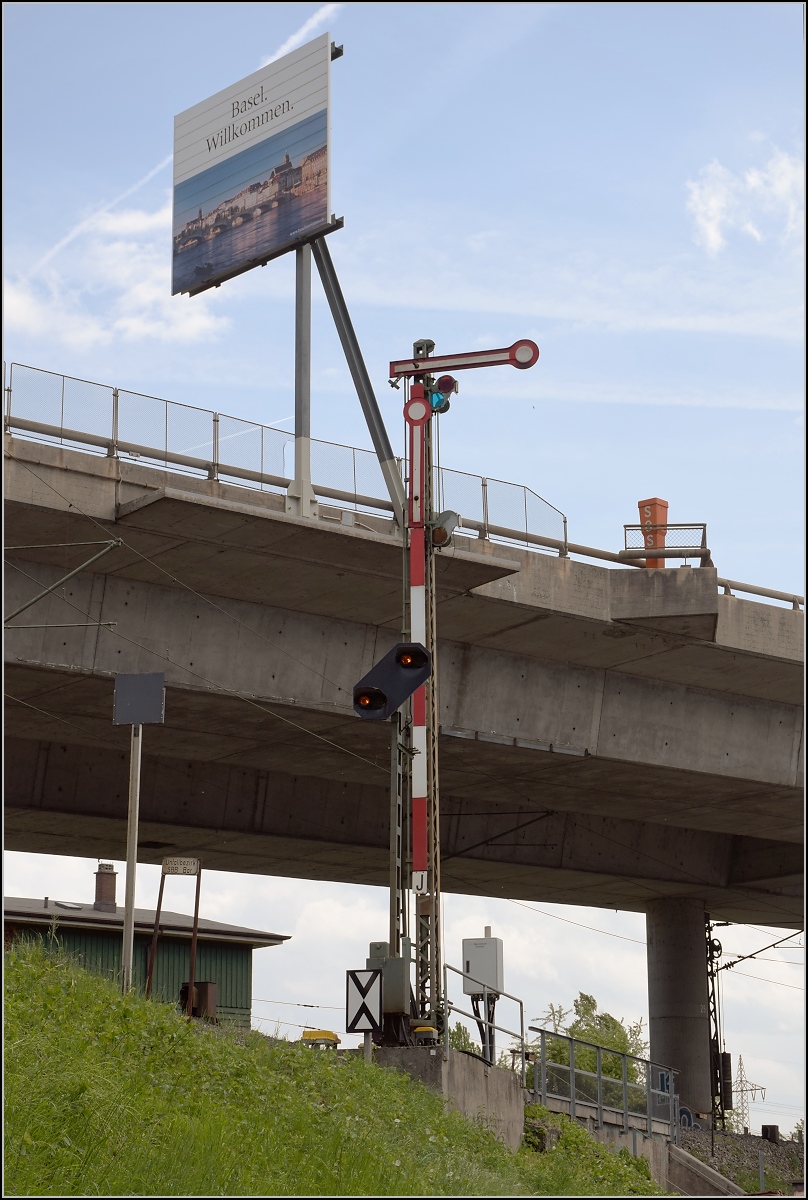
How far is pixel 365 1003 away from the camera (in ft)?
55.3

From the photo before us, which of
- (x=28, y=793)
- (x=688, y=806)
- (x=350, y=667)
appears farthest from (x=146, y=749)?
(x=688, y=806)

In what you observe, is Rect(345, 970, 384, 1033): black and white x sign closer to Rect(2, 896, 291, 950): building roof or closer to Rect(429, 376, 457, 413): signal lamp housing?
Rect(429, 376, 457, 413): signal lamp housing

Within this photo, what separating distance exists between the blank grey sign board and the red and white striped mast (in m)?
3.51

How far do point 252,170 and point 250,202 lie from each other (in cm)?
83

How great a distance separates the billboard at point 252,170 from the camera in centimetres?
3244

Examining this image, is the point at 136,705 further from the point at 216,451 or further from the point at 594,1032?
the point at 594,1032

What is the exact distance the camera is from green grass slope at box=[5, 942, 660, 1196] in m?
10.6

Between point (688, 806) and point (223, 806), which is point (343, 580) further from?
point (688, 806)

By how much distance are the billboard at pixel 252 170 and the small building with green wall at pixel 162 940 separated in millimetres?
16091

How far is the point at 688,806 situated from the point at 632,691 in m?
6.01

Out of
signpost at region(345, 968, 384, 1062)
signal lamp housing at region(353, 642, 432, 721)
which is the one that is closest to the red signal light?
signal lamp housing at region(353, 642, 432, 721)

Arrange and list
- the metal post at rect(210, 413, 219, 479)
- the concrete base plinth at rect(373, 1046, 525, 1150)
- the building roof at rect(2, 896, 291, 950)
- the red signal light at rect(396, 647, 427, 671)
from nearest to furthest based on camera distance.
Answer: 1. the concrete base plinth at rect(373, 1046, 525, 1150)
2. the red signal light at rect(396, 647, 427, 671)
3. the metal post at rect(210, 413, 219, 479)
4. the building roof at rect(2, 896, 291, 950)

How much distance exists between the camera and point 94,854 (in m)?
36.2

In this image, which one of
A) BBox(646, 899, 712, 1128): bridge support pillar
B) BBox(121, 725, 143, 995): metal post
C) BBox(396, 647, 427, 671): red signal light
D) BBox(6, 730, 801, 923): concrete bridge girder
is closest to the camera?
BBox(396, 647, 427, 671): red signal light
